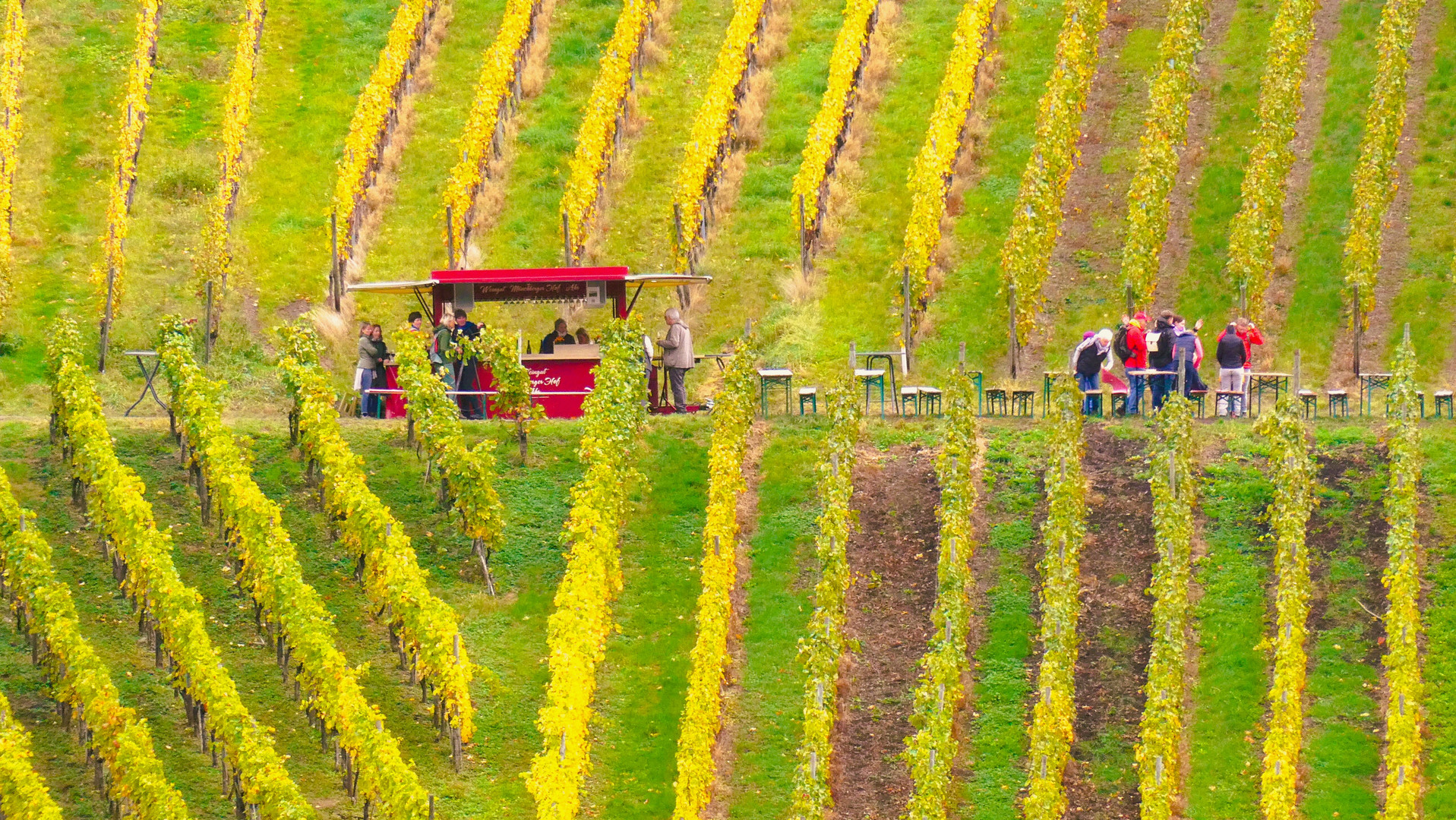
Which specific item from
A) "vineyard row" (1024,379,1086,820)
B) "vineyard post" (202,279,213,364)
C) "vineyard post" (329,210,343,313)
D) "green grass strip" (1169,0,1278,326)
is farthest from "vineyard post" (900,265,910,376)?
"vineyard post" (202,279,213,364)

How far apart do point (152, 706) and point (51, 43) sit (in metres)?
20.2

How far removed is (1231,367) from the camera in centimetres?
2825

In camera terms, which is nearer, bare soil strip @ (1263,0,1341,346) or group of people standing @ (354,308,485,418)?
group of people standing @ (354,308,485,418)

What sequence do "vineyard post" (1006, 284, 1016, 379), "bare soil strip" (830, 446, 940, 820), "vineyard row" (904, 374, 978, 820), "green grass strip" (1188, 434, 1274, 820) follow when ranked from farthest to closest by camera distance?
1. "vineyard post" (1006, 284, 1016, 379)
2. "bare soil strip" (830, 446, 940, 820)
3. "green grass strip" (1188, 434, 1274, 820)
4. "vineyard row" (904, 374, 978, 820)

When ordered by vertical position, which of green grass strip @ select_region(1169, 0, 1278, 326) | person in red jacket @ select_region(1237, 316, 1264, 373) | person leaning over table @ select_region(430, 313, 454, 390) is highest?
green grass strip @ select_region(1169, 0, 1278, 326)

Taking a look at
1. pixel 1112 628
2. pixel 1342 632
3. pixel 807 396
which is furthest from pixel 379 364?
A: pixel 1342 632

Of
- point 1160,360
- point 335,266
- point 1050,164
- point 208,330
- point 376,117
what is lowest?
point 1160,360

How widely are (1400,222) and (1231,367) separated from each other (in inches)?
280

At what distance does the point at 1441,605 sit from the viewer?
24.4m

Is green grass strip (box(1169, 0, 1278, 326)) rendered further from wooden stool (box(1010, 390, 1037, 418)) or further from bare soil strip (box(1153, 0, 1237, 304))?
wooden stool (box(1010, 390, 1037, 418))

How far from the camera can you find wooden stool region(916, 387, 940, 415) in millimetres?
28844

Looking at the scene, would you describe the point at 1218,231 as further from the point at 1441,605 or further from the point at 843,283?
the point at 1441,605

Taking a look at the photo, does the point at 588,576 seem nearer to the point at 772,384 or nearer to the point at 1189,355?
the point at 772,384

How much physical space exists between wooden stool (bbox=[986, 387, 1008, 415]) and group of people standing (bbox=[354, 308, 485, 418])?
21.8 feet
